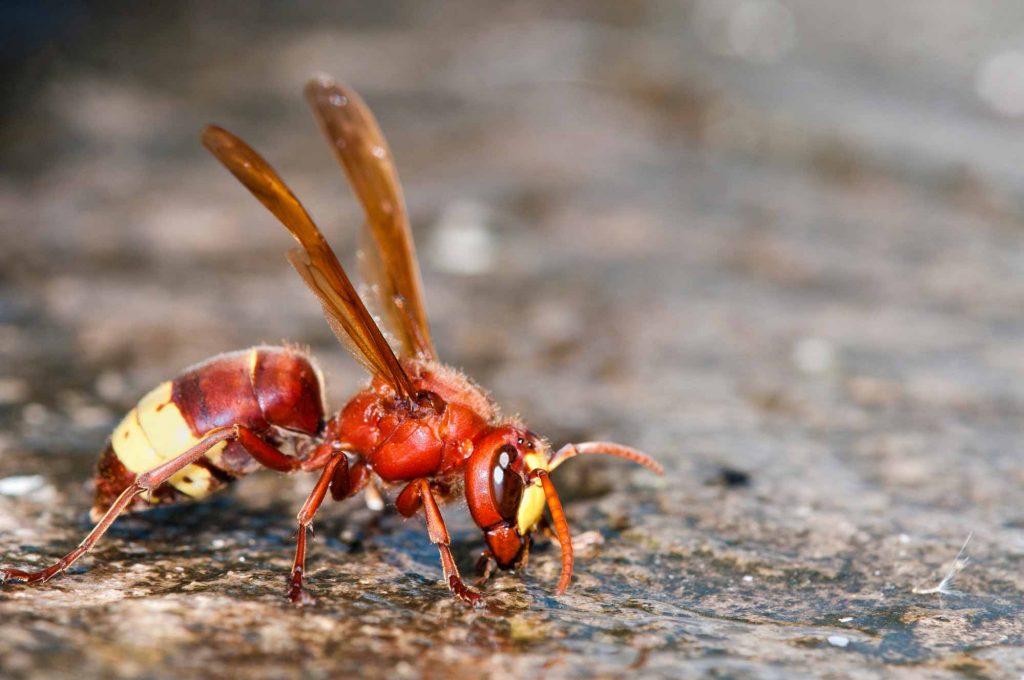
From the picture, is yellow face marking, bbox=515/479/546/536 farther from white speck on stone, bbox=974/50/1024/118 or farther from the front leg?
white speck on stone, bbox=974/50/1024/118

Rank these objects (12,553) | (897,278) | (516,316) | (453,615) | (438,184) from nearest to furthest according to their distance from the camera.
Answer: (453,615), (12,553), (516,316), (897,278), (438,184)

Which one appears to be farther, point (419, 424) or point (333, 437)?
point (333, 437)

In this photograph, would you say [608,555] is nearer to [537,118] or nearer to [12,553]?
[12,553]

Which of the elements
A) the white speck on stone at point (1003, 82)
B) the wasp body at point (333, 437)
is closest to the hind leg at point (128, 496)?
the wasp body at point (333, 437)

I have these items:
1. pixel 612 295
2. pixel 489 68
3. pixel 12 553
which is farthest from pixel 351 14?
pixel 12 553

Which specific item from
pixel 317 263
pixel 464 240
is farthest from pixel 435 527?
pixel 464 240

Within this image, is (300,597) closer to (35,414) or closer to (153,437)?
(153,437)
